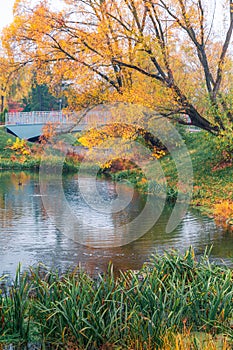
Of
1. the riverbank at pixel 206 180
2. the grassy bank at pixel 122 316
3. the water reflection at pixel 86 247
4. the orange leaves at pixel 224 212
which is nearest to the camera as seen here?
the grassy bank at pixel 122 316

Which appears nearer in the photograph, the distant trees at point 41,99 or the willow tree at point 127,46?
the willow tree at point 127,46

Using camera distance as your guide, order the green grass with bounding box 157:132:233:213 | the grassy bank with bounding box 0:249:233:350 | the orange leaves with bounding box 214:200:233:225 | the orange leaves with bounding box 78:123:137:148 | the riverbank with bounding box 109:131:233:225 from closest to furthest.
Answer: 1. the grassy bank with bounding box 0:249:233:350
2. the orange leaves with bounding box 214:200:233:225
3. the riverbank with bounding box 109:131:233:225
4. the green grass with bounding box 157:132:233:213
5. the orange leaves with bounding box 78:123:137:148

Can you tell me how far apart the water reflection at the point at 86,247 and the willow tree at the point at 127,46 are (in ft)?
15.4

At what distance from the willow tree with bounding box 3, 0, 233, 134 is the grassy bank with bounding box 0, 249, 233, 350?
1454 cm

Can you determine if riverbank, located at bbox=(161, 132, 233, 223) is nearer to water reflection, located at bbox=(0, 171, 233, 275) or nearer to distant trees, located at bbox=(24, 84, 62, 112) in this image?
water reflection, located at bbox=(0, 171, 233, 275)

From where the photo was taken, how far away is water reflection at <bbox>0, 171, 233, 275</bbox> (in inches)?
480

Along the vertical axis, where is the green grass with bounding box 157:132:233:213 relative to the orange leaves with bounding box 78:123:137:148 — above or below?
below

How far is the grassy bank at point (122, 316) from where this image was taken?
655 centimetres

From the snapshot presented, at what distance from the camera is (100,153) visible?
26.7 metres

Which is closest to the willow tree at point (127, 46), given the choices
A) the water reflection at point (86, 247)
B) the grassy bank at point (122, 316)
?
the water reflection at point (86, 247)

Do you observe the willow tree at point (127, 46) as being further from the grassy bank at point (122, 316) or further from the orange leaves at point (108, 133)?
the grassy bank at point (122, 316)

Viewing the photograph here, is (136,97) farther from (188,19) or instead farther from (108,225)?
(108,225)

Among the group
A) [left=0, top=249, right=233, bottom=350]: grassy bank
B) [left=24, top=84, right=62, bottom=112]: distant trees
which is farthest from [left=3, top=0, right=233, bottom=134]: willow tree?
[left=24, top=84, right=62, bottom=112]: distant trees

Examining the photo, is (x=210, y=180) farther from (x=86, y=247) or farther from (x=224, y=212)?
(x=86, y=247)
